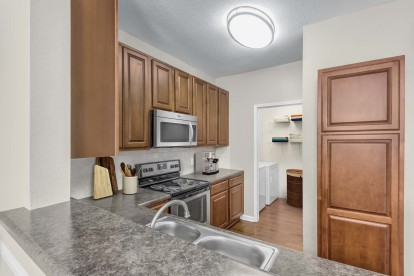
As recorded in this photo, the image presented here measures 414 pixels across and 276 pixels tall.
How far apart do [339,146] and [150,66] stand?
1.96m

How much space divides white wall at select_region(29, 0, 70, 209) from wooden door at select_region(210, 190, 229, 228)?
202 cm

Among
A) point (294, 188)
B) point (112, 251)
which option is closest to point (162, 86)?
point (112, 251)

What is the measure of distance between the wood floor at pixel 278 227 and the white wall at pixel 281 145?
1.07m

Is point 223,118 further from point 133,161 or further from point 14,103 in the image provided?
point 14,103

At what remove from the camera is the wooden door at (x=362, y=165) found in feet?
4.99

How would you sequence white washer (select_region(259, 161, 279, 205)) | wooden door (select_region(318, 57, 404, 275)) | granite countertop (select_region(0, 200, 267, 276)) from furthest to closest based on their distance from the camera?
white washer (select_region(259, 161, 279, 205))
wooden door (select_region(318, 57, 404, 275))
granite countertop (select_region(0, 200, 267, 276))

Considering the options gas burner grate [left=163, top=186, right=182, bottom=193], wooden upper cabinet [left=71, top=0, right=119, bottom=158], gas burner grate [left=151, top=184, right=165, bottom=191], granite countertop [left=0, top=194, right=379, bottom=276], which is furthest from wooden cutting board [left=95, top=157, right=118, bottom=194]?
granite countertop [left=0, top=194, right=379, bottom=276]

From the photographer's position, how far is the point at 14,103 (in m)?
1.12

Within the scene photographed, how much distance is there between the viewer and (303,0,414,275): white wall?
1670 millimetres

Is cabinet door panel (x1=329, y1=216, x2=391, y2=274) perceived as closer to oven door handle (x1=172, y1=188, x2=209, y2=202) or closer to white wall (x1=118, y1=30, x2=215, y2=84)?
oven door handle (x1=172, y1=188, x2=209, y2=202)

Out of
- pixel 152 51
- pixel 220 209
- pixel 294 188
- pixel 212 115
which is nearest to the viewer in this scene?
pixel 152 51

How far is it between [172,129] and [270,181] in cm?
299

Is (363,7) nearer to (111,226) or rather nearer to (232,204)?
(111,226)

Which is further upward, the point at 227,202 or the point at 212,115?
the point at 212,115
